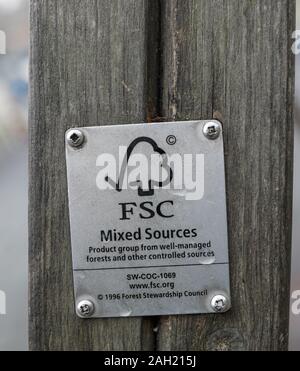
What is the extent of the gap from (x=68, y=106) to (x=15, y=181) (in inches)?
37.4

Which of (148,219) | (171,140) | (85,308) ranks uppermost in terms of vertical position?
(171,140)

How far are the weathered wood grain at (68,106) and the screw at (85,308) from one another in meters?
0.01

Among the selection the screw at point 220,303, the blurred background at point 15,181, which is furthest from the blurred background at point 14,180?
the screw at point 220,303

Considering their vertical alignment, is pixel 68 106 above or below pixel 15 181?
above

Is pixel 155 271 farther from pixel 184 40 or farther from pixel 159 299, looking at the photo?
pixel 184 40

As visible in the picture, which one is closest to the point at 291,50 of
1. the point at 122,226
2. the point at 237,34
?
the point at 237,34

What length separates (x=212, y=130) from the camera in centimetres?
97

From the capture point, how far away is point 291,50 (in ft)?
3.28

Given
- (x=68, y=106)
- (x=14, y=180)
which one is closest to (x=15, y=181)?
(x=14, y=180)

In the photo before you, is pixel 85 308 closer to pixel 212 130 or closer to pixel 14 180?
pixel 212 130

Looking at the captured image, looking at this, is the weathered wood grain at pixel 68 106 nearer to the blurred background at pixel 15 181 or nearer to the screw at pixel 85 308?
the screw at pixel 85 308

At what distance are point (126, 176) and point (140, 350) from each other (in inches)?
10.4

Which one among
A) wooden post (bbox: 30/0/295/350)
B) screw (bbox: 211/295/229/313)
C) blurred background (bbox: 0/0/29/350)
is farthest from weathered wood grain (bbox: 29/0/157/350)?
blurred background (bbox: 0/0/29/350)

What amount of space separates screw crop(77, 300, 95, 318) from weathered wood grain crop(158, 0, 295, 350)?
119mm
